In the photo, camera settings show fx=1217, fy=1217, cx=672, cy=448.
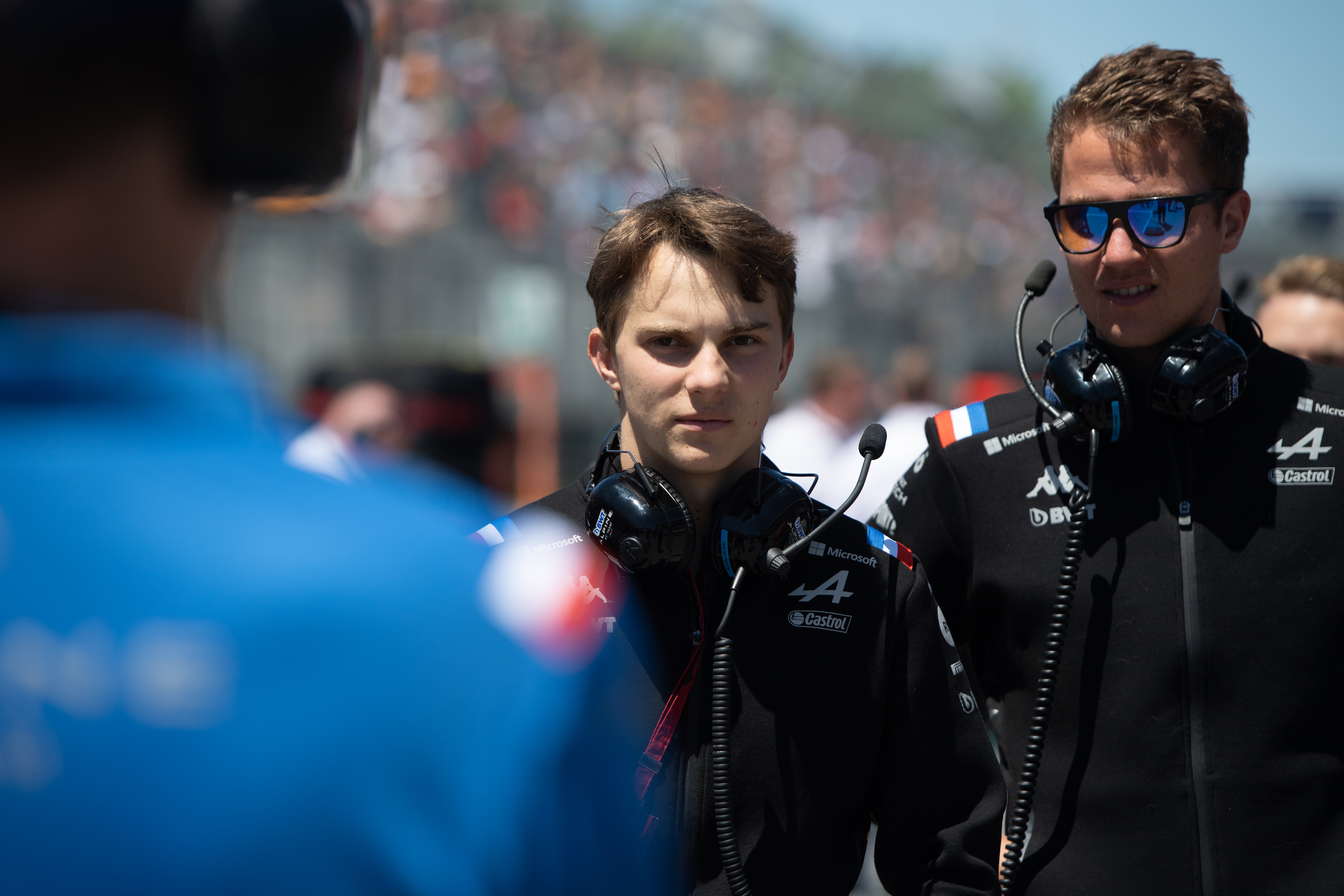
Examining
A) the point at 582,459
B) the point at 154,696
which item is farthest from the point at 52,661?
the point at 582,459

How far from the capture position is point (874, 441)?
231 cm

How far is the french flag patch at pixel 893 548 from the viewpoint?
2.31 m

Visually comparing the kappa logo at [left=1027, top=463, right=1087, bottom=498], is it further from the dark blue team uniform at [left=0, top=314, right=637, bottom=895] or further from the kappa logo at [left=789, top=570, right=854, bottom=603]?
the dark blue team uniform at [left=0, top=314, right=637, bottom=895]

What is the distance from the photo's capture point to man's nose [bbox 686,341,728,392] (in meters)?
2.22

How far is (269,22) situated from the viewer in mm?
815

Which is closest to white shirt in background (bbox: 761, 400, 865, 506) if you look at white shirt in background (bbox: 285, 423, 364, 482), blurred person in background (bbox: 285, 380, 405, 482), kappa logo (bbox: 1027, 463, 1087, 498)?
blurred person in background (bbox: 285, 380, 405, 482)

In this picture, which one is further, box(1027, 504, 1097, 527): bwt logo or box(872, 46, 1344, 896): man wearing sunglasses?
box(1027, 504, 1097, 527): bwt logo

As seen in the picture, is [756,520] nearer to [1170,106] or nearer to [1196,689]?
[1196,689]

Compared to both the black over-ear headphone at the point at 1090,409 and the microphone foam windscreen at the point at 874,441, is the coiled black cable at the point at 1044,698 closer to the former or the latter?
the black over-ear headphone at the point at 1090,409

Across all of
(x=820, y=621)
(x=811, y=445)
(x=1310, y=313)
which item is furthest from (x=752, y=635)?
(x=811, y=445)

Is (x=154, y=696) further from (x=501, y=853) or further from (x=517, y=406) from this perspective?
(x=517, y=406)

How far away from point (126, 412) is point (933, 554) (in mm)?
2056

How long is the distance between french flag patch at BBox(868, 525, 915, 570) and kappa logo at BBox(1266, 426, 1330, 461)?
77cm

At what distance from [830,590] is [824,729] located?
0.83 feet
